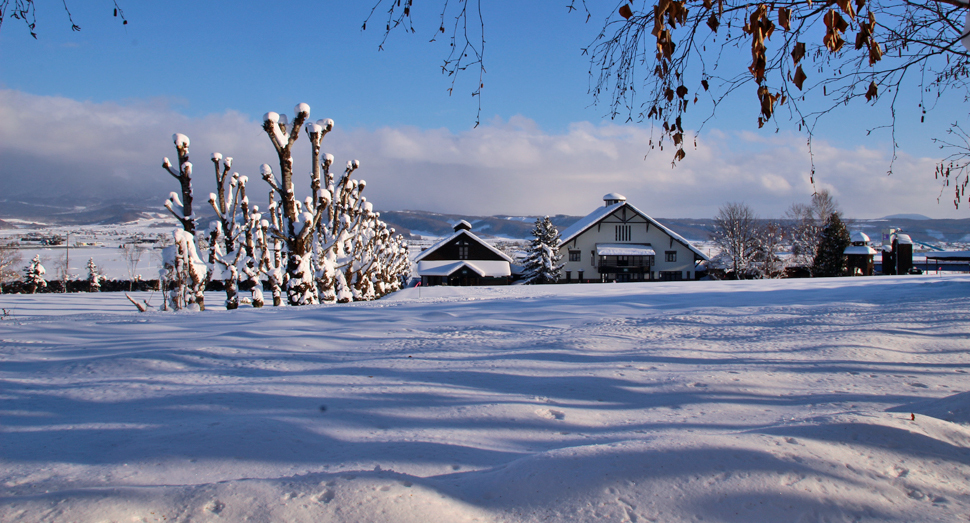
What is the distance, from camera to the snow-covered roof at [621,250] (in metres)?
45.3

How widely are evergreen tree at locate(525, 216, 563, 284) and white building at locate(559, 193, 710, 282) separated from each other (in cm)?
261

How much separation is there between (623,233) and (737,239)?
10.6 meters

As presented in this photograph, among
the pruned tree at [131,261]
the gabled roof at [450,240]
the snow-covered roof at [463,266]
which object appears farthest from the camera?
the pruned tree at [131,261]

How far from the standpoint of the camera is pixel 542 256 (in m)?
42.7

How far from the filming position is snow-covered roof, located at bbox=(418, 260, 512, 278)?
41562mm

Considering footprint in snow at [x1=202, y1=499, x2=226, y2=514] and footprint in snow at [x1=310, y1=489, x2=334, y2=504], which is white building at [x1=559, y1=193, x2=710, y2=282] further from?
footprint in snow at [x1=202, y1=499, x2=226, y2=514]

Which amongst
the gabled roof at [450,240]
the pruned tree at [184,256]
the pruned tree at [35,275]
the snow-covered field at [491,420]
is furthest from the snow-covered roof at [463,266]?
the pruned tree at [35,275]

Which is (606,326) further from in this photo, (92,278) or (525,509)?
(92,278)

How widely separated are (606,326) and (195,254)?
1327 centimetres

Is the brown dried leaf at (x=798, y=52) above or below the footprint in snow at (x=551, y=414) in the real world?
above

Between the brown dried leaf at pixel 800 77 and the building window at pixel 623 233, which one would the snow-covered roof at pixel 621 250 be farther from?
the brown dried leaf at pixel 800 77

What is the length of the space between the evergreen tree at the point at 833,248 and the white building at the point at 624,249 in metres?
9.43

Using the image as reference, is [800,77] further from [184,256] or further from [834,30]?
[184,256]

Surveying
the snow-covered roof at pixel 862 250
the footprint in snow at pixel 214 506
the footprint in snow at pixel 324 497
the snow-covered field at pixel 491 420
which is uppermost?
the snow-covered roof at pixel 862 250
